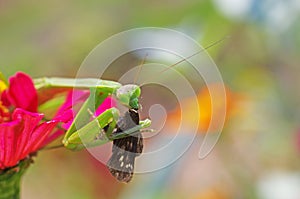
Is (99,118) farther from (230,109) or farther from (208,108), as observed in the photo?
(230,109)

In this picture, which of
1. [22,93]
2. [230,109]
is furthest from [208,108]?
[22,93]

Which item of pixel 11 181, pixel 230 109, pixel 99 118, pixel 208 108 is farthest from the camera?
pixel 230 109

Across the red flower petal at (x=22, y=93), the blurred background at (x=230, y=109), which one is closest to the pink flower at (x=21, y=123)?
the red flower petal at (x=22, y=93)

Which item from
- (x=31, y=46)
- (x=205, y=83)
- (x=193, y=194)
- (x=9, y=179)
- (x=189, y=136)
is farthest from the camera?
(x=31, y=46)

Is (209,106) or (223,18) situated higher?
(223,18)

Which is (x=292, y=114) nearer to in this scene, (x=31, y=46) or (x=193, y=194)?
(x=193, y=194)

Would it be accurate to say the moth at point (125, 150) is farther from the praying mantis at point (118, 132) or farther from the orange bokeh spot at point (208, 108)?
the orange bokeh spot at point (208, 108)

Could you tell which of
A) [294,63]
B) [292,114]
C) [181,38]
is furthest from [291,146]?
[181,38]

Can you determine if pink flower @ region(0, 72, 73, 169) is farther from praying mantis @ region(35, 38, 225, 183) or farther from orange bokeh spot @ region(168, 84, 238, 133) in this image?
orange bokeh spot @ region(168, 84, 238, 133)
